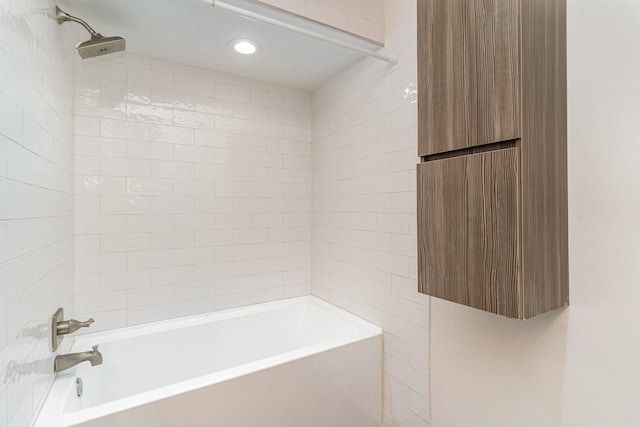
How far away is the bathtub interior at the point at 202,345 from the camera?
1621 mm

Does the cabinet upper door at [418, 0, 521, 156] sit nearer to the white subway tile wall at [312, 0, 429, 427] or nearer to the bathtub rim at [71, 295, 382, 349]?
the white subway tile wall at [312, 0, 429, 427]

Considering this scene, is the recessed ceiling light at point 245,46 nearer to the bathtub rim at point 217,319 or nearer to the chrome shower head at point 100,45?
the chrome shower head at point 100,45

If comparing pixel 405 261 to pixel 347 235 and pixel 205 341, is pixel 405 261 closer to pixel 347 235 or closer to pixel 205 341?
pixel 347 235

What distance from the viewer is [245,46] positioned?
1851mm

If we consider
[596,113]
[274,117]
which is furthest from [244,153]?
[596,113]

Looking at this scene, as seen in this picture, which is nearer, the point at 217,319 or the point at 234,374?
the point at 234,374

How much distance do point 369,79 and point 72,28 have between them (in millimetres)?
1694

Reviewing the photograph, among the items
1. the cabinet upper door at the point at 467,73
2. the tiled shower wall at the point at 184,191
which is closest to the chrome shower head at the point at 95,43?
the tiled shower wall at the point at 184,191

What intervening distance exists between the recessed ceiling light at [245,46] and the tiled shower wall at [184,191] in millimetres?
404

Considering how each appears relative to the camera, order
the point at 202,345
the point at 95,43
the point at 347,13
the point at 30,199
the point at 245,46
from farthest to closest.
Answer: the point at 202,345 < the point at 245,46 < the point at 347,13 < the point at 95,43 < the point at 30,199

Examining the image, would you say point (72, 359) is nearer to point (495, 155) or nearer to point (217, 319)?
point (217, 319)

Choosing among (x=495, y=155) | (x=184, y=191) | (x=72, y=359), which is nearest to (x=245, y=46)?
(x=184, y=191)

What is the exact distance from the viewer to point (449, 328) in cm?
147

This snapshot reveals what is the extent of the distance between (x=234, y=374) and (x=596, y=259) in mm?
1483
